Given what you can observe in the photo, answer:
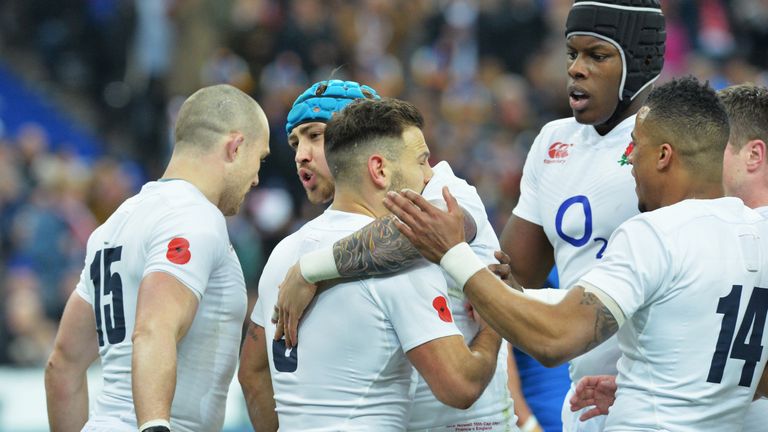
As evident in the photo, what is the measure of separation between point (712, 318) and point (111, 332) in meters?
2.47

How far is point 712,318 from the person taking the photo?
161 inches

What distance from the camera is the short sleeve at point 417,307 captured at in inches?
165

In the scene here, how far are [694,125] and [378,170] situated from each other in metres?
1.19

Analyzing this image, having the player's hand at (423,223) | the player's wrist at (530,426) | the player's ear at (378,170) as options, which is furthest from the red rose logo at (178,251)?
the player's wrist at (530,426)

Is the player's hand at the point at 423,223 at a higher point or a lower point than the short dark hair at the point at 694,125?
lower

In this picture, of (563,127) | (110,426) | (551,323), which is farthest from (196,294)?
(563,127)

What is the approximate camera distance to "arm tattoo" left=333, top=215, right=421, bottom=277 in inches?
168

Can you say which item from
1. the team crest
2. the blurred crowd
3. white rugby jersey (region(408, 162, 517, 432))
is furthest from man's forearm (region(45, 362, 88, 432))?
the blurred crowd

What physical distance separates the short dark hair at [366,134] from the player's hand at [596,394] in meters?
1.24

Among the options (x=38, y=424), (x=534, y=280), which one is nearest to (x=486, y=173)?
(x=38, y=424)

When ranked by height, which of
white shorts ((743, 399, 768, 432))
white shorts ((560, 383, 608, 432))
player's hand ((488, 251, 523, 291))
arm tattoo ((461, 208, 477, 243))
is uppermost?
arm tattoo ((461, 208, 477, 243))

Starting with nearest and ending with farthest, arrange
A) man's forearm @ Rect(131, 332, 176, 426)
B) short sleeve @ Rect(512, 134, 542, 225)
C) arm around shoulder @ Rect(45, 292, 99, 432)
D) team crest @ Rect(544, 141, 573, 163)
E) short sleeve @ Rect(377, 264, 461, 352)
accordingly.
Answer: short sleeve @ Rect(377, 264, 461, 352), man's forearm @ Rect(131, 332, 176, 426), arm around shoulder @ Rect(45, 292, 99, 432), team crest @ Rect(544, 141, 573, 163), short sleeve @ Rect(512, 134, 542, 225)

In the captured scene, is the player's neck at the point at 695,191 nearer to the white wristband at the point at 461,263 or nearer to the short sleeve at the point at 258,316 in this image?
the white wristband at the point at 461,263

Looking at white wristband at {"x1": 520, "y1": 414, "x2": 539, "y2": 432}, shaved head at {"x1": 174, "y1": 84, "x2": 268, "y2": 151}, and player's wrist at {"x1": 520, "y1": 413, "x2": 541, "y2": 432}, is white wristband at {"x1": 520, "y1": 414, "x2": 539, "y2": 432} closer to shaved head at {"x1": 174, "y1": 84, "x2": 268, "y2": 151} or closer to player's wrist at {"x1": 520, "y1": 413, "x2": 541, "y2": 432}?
→ player's wrist at {"x1": 520, "y1": 413, "x2": 541, "y2": 432}
